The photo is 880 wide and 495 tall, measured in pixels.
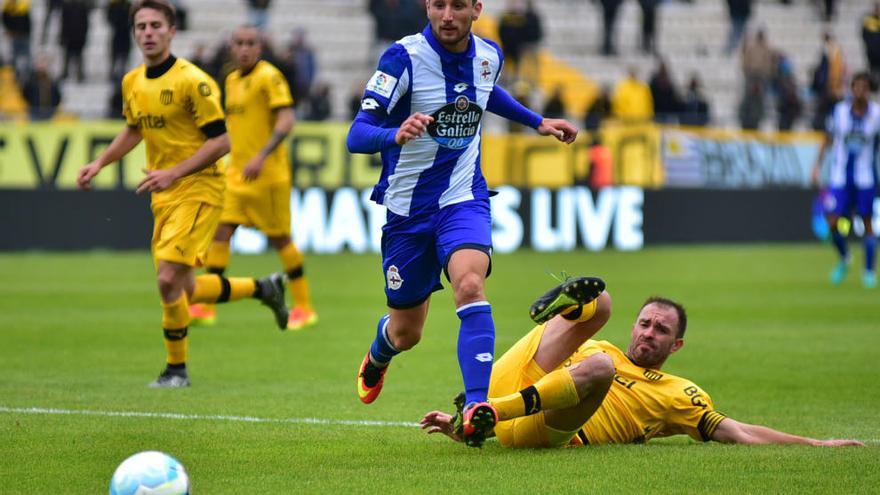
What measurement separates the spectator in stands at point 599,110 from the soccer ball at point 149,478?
69.5 ft

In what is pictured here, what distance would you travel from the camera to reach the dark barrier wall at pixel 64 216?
74.5 ft

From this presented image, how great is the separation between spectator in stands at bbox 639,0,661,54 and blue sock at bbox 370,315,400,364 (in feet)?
80.1

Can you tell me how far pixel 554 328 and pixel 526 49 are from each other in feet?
74.8

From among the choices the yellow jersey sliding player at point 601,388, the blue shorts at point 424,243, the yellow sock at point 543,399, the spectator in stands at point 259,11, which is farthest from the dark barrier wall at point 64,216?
the yellow sock at point 543,399

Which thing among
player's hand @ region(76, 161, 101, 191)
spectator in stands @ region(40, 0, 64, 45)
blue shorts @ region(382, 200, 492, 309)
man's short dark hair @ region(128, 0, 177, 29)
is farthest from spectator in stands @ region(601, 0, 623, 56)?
blue shorts @ region(382, 200, 492, 309)

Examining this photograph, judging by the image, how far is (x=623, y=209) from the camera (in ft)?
84.7

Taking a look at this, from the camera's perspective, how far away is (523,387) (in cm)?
726

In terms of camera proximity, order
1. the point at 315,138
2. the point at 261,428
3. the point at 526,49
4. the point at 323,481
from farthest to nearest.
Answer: the point at 526,49 → the point at 315,138 → the point at 261,428 → the point at 323,481

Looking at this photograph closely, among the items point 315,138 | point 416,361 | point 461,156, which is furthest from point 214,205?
point 315,138

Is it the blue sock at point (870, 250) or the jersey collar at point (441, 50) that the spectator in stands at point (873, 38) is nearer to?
the blue sock at point (870, 250)

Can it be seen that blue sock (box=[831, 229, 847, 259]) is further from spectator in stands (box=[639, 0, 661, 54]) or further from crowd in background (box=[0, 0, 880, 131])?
spectator in stands (box=[639, 0, 661, 54])

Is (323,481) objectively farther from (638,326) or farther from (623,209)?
(623,209)

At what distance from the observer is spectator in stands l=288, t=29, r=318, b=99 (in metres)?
26.7

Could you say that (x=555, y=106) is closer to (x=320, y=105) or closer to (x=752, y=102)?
(x=320, y=105)
